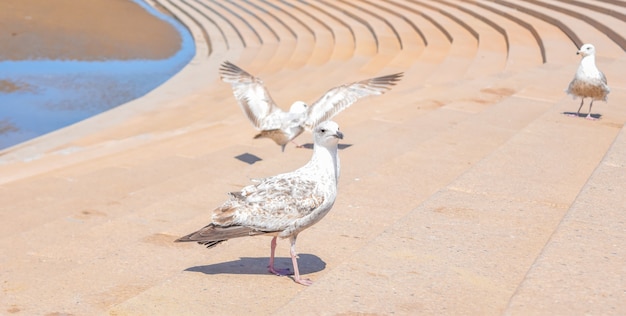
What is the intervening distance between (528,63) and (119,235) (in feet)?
31.9

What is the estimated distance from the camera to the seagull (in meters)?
4.47

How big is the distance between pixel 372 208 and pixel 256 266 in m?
1.21

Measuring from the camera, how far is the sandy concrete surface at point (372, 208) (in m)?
4.23

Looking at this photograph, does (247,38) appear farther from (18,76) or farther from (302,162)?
(302,162)

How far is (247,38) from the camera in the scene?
22.0 m

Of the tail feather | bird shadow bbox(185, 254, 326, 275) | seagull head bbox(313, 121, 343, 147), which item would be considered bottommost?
bird shadow bbox(185, 254, 326, 275)

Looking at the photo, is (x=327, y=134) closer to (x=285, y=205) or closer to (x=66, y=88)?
(x=285, y=205)

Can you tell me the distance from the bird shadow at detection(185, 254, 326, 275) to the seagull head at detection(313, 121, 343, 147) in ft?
2.43

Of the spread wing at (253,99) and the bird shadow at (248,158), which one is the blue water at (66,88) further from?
the bird shadow at (248,158)

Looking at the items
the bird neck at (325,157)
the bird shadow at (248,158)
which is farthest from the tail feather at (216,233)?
the bird shadow at (248,158)

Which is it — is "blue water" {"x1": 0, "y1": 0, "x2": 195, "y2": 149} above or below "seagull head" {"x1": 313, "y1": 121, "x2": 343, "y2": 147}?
below

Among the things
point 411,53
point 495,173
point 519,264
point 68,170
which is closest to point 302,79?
point 411,53

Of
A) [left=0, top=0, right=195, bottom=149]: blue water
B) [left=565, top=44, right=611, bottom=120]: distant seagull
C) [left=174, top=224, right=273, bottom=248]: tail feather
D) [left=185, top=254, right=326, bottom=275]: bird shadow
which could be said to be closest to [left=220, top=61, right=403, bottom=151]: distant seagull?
[left=565, top=44, right=611, bottom=120]: distant seagull

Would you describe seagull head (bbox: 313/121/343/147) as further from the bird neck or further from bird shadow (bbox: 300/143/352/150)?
bird shadow (bbox: 300/143/352/150)
